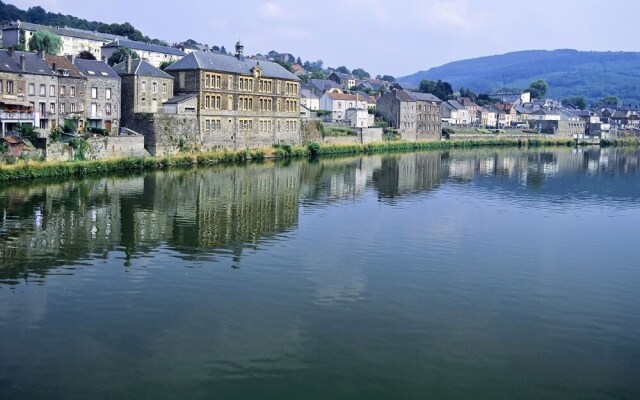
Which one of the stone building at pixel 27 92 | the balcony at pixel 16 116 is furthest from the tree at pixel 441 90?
the balcony at pixel 16 116

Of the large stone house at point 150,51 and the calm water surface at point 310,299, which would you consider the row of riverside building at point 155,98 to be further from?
the large stone house at point 150,51

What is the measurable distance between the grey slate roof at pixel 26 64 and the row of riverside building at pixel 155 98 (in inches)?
2.8

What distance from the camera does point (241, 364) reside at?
498 inches

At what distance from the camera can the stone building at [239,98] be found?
175ft

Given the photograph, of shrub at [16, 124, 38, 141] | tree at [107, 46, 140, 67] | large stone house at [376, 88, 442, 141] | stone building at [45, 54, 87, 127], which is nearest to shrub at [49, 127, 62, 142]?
shrub at [16, 124, 38, 141]

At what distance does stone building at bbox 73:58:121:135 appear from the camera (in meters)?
47.8

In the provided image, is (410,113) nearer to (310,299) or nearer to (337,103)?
(337,103)

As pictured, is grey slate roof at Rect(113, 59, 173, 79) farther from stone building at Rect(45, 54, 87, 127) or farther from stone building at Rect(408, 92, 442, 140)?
stone building at Rect(408, 92, 442, 140)

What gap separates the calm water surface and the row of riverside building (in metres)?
12.5

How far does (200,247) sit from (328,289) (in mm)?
6233

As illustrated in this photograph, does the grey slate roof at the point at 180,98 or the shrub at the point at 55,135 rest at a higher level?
the grey slate roof at the point at 180,98

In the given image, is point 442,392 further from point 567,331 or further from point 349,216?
point 349,216

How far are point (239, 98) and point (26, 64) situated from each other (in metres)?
17.6

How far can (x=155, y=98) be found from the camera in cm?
5141
